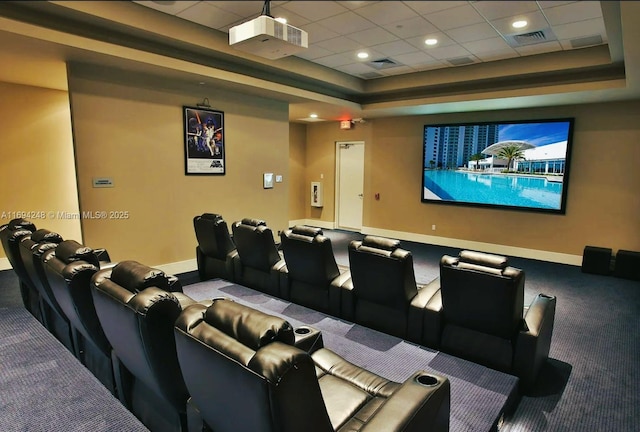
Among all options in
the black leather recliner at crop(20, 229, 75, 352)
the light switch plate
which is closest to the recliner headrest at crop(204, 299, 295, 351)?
the black leather recliner at crop(20, 229, 75, 352)

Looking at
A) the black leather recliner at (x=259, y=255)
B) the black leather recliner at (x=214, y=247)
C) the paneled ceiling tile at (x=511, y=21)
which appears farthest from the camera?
the black leather recliner at (x=214, y=247)

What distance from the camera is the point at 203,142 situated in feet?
18.0

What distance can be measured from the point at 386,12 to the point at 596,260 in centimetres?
628

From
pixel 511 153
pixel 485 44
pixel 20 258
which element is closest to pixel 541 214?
pixel 511 153

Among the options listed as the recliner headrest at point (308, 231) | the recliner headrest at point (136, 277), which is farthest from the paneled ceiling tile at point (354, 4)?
the recliner headrest at point (308, 231)

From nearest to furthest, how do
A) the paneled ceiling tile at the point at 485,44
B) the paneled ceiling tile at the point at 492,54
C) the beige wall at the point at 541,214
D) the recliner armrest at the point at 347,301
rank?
the paneled ceiling tile at the point at 485,44 < the paneled ceiling tile at the point at 492,54 < the recliner armrest at the point at 347,301 < the beige wall at the point at 541,214

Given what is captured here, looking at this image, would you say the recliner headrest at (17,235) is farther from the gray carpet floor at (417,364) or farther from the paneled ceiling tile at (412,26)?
the paneled ceiling tile at (412,26)

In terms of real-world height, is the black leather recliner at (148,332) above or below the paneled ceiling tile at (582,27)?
below

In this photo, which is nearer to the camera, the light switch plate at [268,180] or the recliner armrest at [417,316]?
the recliner armrest at [417,316]

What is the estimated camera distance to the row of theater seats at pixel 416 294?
2.46 meters

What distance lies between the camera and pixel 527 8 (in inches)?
32.9

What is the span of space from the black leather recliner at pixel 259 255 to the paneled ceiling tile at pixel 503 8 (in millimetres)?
3179

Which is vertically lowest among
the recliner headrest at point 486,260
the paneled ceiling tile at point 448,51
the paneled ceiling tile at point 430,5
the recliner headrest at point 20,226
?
the recliner headrest at point 486,260

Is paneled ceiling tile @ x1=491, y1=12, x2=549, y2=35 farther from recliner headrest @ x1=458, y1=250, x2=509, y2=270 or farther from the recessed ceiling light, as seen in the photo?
recliner headrest @ x1=458, y1=250, x2=509, y2=270
